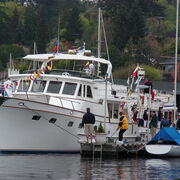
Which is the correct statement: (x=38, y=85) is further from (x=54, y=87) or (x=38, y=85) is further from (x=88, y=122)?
(x=88, y=122)

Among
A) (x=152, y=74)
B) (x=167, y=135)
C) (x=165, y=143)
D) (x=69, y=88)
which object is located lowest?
(x=165, y=143)

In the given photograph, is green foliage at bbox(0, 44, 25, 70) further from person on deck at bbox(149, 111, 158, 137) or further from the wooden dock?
the wooden dock

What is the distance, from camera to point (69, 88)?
139 ft

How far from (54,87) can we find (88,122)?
4707 mm

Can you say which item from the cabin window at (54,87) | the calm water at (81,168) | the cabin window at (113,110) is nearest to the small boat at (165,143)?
the calm water at (81,168)

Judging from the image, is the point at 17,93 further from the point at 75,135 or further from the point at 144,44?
the point at 144,44

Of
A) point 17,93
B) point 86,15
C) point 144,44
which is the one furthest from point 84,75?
point 86,15

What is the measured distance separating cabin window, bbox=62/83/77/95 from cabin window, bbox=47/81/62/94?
0.94 ft

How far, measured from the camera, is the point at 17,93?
42531 millimetres

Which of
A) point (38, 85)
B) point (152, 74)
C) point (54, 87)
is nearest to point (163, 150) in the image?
point (54, 87)

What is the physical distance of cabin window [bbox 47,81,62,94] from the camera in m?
42.3

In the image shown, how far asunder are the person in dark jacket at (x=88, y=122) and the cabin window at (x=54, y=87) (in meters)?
4.12

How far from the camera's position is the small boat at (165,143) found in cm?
3900

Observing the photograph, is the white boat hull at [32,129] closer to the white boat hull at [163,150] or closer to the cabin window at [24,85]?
the cabin window at [24,85]
